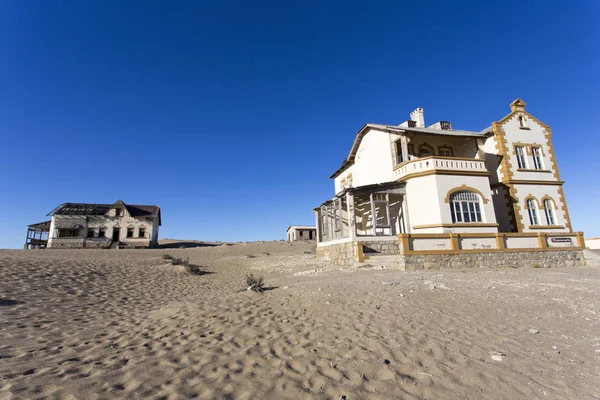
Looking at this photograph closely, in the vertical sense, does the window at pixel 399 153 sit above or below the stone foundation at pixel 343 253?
above

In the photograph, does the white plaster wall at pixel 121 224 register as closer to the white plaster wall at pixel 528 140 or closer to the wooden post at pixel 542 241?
the white plaster wall at pixel 528 140

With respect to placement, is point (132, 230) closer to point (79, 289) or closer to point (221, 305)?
point (79, 289)

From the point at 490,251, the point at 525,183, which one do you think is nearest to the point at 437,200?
the point at 490,251

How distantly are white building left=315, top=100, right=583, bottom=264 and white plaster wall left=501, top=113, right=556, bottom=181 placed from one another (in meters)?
0.07

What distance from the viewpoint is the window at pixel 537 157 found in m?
19.2

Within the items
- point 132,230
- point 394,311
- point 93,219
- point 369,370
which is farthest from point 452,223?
point 93,219

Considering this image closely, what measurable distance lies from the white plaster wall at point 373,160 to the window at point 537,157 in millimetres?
10221

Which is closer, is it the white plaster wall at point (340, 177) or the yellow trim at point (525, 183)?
the yellow trim at point (525, 183)

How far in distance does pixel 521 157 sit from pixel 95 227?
160ft

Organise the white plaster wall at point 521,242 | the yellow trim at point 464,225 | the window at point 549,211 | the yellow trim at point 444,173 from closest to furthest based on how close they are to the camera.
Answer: the white plaster wall at point 521,242 < the yellow trim at point 464,225 < the yellow trim at point 444,173 < the window at point 549,211

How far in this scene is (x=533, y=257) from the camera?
14.8 metres

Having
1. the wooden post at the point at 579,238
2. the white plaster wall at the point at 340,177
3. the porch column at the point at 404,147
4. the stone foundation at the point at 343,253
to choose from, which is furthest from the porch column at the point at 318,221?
the wooden post at the point at 579,238

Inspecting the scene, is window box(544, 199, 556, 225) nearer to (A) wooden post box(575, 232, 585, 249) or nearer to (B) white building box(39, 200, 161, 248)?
(A) wooden post box(575, 232, 585, 249)

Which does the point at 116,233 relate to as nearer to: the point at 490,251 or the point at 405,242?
the point at 405,242
